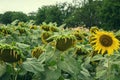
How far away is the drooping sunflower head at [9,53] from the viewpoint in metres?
2.71

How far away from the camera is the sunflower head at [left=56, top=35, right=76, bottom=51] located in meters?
2.86

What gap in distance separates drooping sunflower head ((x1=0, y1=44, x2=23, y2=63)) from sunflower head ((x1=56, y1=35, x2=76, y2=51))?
302 mm

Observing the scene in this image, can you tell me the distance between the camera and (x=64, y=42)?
2887 millimetres

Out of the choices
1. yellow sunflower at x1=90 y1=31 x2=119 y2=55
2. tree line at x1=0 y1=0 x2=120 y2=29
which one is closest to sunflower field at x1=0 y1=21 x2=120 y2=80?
yellow sunflower at x1=90 y1=31 x2=119 y2=55

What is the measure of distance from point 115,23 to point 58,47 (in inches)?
2073

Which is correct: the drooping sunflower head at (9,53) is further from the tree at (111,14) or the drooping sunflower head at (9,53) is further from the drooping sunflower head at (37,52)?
the tree at (111,14)

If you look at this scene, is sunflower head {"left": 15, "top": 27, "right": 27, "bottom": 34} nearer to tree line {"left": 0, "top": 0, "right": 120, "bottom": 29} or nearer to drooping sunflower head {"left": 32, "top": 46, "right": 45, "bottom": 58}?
drooping sunflower head {"left": 32, "top": 46, "right": 45, "bottom": 58}

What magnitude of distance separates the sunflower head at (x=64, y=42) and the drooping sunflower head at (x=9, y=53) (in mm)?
302

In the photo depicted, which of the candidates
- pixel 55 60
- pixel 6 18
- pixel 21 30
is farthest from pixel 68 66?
pixel 6 18

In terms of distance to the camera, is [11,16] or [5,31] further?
[11,16]

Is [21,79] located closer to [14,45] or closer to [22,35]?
[14,45]

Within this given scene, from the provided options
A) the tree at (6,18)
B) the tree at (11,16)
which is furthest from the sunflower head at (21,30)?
the tree at (6,18)

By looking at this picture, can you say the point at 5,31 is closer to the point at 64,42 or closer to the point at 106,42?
the point at 106,42

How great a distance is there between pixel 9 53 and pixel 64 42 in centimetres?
40
